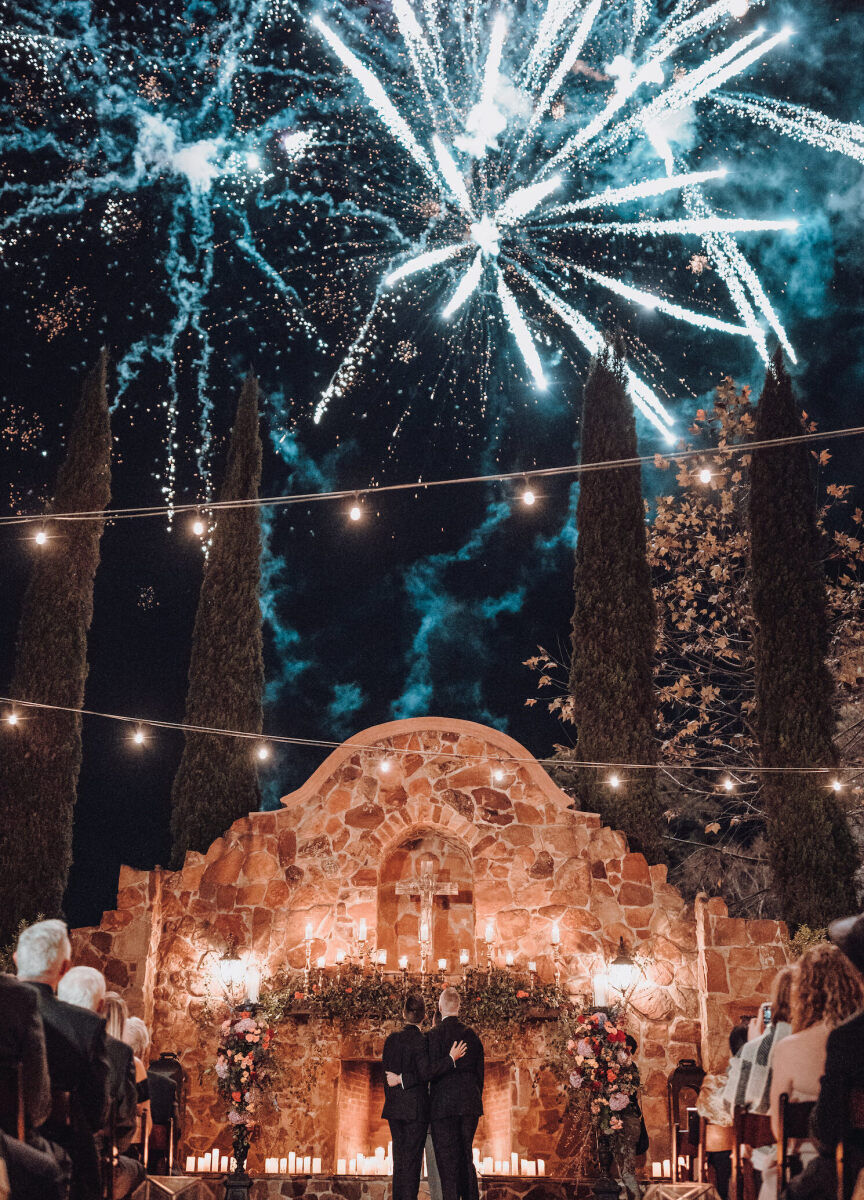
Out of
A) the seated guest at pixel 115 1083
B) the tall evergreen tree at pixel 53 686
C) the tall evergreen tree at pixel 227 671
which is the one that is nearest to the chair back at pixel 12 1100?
the seated guest at pixel 115 1083

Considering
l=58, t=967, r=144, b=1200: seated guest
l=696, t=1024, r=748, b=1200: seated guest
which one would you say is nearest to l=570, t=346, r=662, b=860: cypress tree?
l=696, t=1024, r=748, b=1200: seated guest

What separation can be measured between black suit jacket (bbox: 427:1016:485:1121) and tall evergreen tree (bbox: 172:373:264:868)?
5.24 meters

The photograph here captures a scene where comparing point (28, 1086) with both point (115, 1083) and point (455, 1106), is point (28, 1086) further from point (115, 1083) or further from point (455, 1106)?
point (455, 1106)

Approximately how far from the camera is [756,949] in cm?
959

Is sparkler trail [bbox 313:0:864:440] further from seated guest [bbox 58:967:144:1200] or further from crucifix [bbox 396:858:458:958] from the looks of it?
seated guest [bbox 58:967:144:1200]

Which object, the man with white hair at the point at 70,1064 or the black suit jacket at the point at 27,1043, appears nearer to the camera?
the black suit jacket at the point at 27,1043

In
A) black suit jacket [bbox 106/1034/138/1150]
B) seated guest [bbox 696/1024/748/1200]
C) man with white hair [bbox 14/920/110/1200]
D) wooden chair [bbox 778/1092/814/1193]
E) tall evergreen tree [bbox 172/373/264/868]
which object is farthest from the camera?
tall evergreen tree [bbox 172/373/264/868]

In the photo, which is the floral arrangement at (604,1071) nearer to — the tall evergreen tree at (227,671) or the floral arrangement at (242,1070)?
the floral arrangement at (242,1070)

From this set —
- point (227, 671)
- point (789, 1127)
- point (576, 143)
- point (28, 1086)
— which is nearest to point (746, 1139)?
point (789, 1127)

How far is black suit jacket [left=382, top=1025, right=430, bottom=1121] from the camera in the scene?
7.44m

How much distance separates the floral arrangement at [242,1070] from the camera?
8.66 metres

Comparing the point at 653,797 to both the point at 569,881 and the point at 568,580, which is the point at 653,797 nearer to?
the point at 569,881

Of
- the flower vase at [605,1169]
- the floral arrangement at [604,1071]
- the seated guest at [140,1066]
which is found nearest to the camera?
the seated guest at [140,1066]

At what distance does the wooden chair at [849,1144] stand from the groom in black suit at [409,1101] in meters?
4.29
